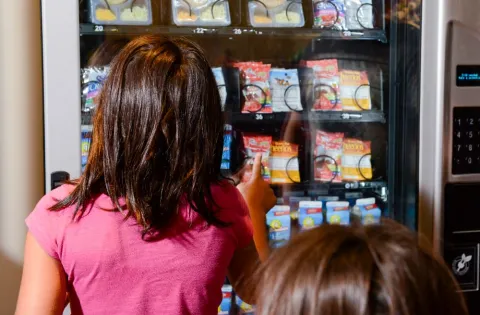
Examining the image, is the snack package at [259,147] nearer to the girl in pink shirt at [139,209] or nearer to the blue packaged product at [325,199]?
the blue packaged product at [325,199]

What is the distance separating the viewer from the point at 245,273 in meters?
1.59

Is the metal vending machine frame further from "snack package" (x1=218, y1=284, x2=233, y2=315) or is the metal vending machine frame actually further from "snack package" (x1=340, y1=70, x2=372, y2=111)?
"snack package" (x1=218, y1=284, x2=233, y2=315)

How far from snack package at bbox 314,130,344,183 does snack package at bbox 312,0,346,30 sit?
35cm

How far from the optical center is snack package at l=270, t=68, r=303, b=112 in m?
2.32

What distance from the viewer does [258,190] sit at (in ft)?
6.94

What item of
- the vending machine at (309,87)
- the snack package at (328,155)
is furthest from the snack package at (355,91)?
the snack package at (328,155)

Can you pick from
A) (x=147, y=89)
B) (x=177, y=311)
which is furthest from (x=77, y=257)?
(x=147, y=89)

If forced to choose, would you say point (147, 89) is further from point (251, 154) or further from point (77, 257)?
point (251, 154)

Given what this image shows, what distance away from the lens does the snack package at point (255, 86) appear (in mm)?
2289

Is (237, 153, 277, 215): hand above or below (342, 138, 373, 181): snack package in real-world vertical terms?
below

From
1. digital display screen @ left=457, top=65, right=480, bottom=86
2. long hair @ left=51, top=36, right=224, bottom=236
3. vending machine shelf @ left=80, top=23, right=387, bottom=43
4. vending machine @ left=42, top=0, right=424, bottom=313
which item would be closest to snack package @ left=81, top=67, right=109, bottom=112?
vending machine @ left=42, top=0, right=424, bottom=313

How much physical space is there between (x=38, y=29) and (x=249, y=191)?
725 mm

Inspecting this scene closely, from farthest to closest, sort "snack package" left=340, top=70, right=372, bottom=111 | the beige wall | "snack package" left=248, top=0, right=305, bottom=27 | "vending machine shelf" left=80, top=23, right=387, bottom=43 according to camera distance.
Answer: "snack package" left=340, top=70, right=372, bottom=111 < "snack package" left=248, top=0, right=305, bottom=27 < "vending machine shelf" left=80, top=23, right=387, bottom=43 < the beige wall

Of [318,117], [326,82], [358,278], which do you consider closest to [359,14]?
[326,82]
